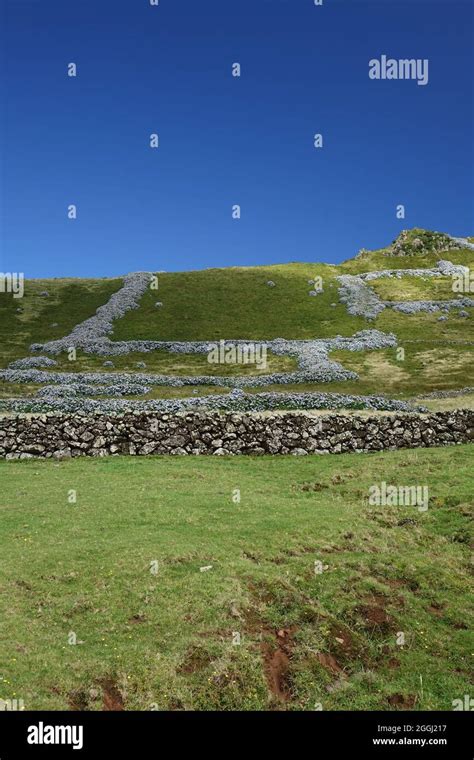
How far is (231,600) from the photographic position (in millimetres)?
16531

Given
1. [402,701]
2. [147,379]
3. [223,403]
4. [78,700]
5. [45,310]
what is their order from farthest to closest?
[45,310] < [147,379] < [223,403] < [402,701] < [78,700]

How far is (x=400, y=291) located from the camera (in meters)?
109

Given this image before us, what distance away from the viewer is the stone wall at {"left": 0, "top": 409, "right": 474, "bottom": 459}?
119ft

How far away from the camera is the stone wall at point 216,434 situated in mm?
36125

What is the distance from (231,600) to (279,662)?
2427mm

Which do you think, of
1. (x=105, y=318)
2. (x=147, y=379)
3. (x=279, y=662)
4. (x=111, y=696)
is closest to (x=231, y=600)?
(x=279, y=662)

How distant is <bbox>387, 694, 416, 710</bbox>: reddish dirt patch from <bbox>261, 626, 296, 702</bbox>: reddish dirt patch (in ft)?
8.30

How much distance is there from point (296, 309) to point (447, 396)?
4692cm

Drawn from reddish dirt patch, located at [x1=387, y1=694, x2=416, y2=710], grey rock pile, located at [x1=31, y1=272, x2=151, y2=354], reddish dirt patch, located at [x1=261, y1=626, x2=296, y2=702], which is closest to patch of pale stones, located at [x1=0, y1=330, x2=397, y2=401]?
grey rock pile, located at [x1=31, y1=272, x2=151, y2=354]

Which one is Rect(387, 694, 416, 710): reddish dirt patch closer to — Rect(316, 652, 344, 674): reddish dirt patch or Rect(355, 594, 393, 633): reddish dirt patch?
Rect(316, 652, 344, 674): reddish dirt patch

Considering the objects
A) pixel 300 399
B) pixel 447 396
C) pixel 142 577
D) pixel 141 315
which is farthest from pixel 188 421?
pixel 141 315

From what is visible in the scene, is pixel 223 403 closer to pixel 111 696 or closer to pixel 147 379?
pixel 147 379

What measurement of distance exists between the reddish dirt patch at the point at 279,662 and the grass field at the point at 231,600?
1.4 inches

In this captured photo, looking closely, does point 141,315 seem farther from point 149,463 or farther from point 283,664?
point 283,664
